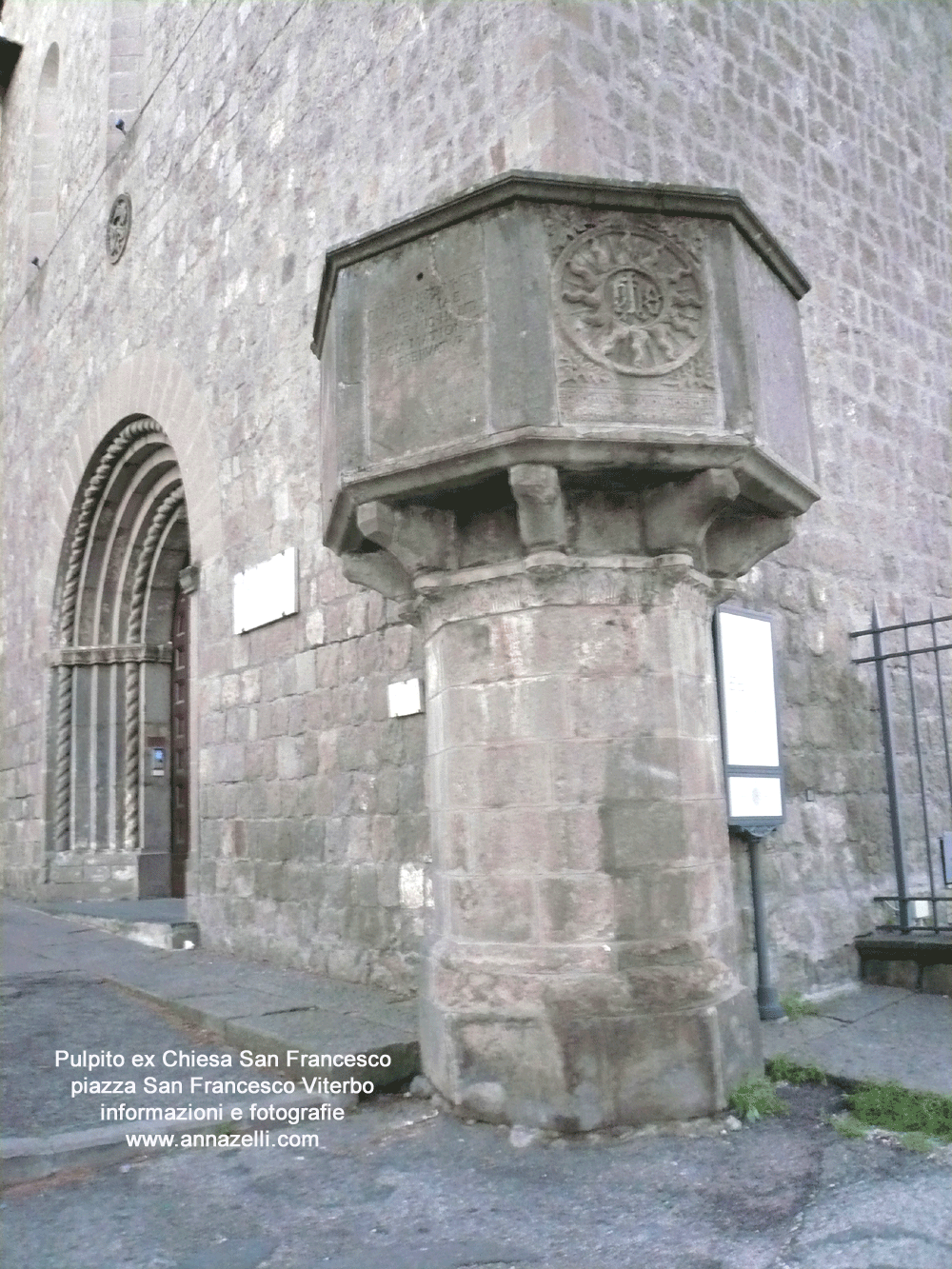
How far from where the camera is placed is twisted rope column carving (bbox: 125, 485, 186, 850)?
373 inches

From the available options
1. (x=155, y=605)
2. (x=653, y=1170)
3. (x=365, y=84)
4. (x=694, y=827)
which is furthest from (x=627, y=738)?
(x=155, y=605)

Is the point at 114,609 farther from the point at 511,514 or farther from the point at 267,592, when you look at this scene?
the point at 511,514

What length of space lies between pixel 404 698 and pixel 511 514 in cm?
178

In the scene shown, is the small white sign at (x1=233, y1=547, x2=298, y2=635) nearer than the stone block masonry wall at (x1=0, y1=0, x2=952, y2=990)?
No

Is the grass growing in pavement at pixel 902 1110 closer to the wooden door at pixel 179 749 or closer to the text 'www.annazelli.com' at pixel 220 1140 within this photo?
the text 'www.annazelli.com' at pixel 220 1140

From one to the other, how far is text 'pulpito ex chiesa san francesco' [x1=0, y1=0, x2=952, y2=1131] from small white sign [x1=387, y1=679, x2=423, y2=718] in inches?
0.8

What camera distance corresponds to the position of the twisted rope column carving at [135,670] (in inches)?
373

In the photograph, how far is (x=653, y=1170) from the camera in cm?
290

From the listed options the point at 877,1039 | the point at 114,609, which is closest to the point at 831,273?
the point at 877,1039

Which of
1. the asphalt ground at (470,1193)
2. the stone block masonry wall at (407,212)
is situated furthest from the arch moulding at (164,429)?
the asphalt ground at (470,1193)

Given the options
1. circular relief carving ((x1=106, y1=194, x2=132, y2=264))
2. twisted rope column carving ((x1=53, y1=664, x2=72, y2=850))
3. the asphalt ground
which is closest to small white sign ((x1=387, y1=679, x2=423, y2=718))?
the asphalt ground

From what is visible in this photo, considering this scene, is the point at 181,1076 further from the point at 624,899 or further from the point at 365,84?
the point at 365,84

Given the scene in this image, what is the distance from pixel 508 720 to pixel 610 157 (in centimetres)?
267

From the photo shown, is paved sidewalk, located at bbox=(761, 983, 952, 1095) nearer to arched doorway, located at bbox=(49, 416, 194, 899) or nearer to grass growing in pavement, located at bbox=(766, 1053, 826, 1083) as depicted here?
grass growing in pavement, located at bbox=(766, 1053, 826, 1083)
